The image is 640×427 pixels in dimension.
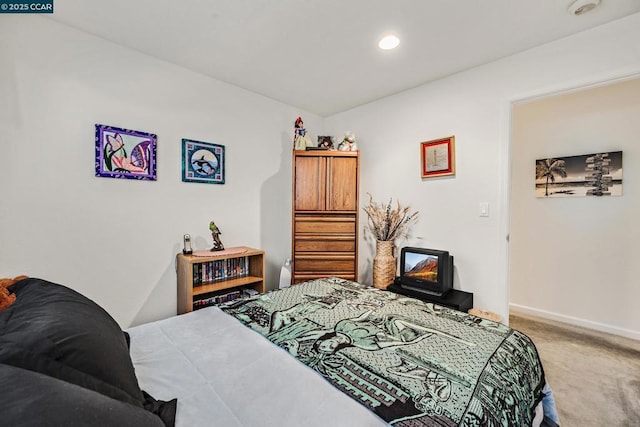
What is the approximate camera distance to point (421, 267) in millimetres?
2549

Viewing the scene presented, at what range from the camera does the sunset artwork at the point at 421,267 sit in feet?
8.07

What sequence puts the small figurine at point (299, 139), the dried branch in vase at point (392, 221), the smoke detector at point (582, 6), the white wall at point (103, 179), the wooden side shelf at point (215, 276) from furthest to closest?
the small figurine at point (299, 139) < the dried branch in vase at point (392, 221) < the wooden side shelf at point (215, 276) < the white wall at point (103, 179) < the smoke detector at point (582, 6)

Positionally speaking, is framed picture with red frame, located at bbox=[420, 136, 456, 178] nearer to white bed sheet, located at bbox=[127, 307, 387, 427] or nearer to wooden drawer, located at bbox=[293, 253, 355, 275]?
wooden drawer, located at bbox=[293, 253, 355, 275]

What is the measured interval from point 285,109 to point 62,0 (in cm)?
198

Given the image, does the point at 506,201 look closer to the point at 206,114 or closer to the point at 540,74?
the point at 540,74

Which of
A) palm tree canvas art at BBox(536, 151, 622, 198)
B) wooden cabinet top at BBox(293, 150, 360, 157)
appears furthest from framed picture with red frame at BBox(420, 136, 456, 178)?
palm tree canvas art at BBox(536, 151, 622, 198)

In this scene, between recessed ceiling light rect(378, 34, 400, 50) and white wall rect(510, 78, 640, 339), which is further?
white wall rect(510, 78, 640, 339)

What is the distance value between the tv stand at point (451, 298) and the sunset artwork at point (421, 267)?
5.8 inches

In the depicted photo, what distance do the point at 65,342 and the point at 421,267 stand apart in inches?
97.5

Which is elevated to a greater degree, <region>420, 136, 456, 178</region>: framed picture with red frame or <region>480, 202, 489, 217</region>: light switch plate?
A: <region>420, 136, 456, 178</region>: framed picture with red frame

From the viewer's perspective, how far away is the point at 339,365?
990 mm

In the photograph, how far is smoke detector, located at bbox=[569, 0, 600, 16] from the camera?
1614 mm

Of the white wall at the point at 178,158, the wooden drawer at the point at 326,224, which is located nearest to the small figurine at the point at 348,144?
the white wall at the point at 178,158

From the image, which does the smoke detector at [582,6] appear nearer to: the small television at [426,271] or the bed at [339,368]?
the small television at [426,271]
